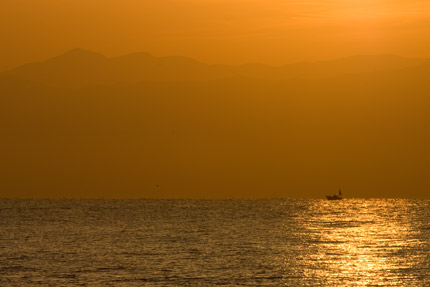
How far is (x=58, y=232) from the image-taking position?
181 m

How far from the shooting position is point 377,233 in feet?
619

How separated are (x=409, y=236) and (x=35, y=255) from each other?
8560 centimetres

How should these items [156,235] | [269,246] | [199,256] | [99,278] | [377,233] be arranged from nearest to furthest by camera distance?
[99,278]
[199,256]
[269,246]
[156,235]
[377,233]

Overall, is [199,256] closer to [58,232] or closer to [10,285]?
[10,285]

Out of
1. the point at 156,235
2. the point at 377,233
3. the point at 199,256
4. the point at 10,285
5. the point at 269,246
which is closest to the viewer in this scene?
the point at 10,285

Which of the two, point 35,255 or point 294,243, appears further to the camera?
point 294,243

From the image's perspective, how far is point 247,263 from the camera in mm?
112125

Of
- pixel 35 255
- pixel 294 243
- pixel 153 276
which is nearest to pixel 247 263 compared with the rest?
pixel 153 276

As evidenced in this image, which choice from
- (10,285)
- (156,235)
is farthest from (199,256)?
(156,235)

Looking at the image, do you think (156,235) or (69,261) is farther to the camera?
(156,235)

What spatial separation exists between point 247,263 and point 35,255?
32998mm

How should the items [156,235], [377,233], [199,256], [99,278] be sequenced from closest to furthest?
[99,278] < [199,256] < [156,235] < [377,233]

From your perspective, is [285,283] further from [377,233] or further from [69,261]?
[377,233]

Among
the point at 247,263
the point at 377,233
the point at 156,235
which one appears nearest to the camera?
the point at 247,263
